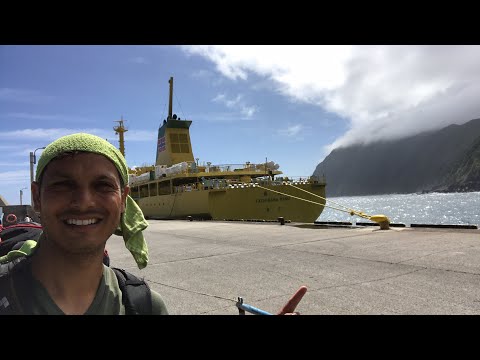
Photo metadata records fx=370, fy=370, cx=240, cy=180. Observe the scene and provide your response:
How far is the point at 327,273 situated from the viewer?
6270 millimetres

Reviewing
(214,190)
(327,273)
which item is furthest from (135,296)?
(214,190)

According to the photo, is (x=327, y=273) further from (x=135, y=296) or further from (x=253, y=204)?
(x=253, y=204)

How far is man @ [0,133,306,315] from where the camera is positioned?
1.33m

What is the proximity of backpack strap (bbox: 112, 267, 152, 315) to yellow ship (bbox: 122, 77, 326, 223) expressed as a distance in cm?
2016

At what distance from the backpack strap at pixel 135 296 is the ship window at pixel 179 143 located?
111 ft

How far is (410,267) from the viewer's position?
643 cm

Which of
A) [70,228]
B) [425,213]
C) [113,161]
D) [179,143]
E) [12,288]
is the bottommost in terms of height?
[425,213]

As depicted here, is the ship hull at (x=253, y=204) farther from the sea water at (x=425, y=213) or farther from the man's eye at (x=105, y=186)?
the man's eye at (x=105, y=186)

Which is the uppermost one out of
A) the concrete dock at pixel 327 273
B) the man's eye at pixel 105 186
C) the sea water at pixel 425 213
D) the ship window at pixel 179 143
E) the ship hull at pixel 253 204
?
the ship window at pixel 179 143

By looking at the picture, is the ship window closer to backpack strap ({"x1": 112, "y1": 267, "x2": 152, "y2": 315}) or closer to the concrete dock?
the concrete dock

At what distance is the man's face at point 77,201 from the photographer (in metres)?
1.32

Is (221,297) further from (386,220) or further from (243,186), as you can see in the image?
(243,186)

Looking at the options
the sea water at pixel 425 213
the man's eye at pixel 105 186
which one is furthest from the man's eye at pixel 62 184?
the sea water at pixel 425 213

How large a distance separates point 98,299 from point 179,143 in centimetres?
3458
